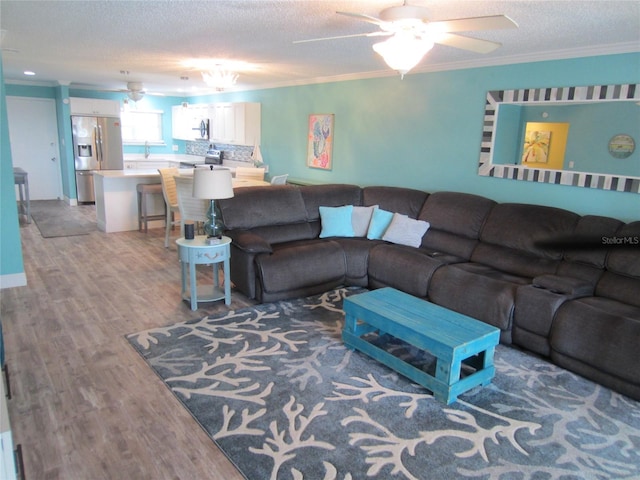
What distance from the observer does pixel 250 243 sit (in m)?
4.23

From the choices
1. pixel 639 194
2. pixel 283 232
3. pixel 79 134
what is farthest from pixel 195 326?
pixel 79 134

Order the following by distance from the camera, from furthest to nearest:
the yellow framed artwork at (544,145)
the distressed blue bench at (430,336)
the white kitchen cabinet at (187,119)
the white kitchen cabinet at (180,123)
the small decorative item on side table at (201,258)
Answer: the white kitchen cabinet at (180,123)
the white kitchen cabinet at (187,119)
the yellow framed artwork at (544,145)
the small decorative item on side table at (201,258)
the distressed blue bench at (430,336)

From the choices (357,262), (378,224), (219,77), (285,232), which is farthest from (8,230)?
(378,224)

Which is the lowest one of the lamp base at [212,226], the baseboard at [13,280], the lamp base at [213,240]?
the baseboard at [13,280]

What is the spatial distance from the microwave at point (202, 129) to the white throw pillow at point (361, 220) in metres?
5.10

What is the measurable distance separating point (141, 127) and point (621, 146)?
31.3 feet

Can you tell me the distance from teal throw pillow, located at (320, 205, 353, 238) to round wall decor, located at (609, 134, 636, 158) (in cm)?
257

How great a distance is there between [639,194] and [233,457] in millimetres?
3574

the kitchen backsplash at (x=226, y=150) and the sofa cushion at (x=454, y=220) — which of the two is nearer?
the sofa cushion at (x=454, y=220)

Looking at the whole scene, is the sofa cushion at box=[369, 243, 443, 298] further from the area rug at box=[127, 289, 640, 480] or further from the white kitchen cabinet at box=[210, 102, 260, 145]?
the white kitchen cabinet at box=[210, 102, 260, 145]

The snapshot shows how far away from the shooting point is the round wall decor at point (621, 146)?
3.62 m

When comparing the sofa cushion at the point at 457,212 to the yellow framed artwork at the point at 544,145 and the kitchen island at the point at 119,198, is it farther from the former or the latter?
the kitchen island at the point at 119,198

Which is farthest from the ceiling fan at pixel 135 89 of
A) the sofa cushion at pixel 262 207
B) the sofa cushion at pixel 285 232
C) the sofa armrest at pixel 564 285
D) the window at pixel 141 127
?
the sofa armrest at pixel 564 285

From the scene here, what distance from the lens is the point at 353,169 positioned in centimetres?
624
